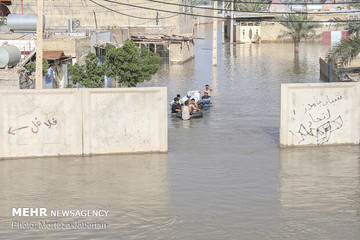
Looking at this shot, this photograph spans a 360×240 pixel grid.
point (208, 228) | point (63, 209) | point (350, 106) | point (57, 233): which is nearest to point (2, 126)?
point (63, 209)

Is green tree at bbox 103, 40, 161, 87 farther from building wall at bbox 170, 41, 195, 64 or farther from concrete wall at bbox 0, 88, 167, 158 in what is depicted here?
building wall at bbox 170, 41, 195, 64

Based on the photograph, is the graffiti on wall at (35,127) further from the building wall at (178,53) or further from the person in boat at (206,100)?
the building wall at (178,53)

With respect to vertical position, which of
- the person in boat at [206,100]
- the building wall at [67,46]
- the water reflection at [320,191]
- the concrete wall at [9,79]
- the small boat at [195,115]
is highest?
the building wall at [67,46]

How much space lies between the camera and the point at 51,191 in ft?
55.9

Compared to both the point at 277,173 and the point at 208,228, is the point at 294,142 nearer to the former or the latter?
the point at 277,173

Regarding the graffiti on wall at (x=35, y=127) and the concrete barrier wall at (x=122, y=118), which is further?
the concrete barrier wall at (x=122, y=118)

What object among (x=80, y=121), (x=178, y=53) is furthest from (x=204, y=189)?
(x=178, y=53)

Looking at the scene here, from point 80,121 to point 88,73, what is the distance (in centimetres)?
1388

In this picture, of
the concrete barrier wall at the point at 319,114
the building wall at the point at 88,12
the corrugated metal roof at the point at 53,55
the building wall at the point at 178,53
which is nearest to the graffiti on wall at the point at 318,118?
the concrete barrier wall at the point at 319,114

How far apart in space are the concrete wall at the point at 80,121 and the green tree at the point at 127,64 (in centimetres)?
1503

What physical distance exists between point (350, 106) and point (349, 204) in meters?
6.47

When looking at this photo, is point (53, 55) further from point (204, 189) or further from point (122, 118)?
point (204, 189)

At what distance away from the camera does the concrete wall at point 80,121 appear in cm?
1962

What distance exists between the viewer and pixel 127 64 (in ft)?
117
